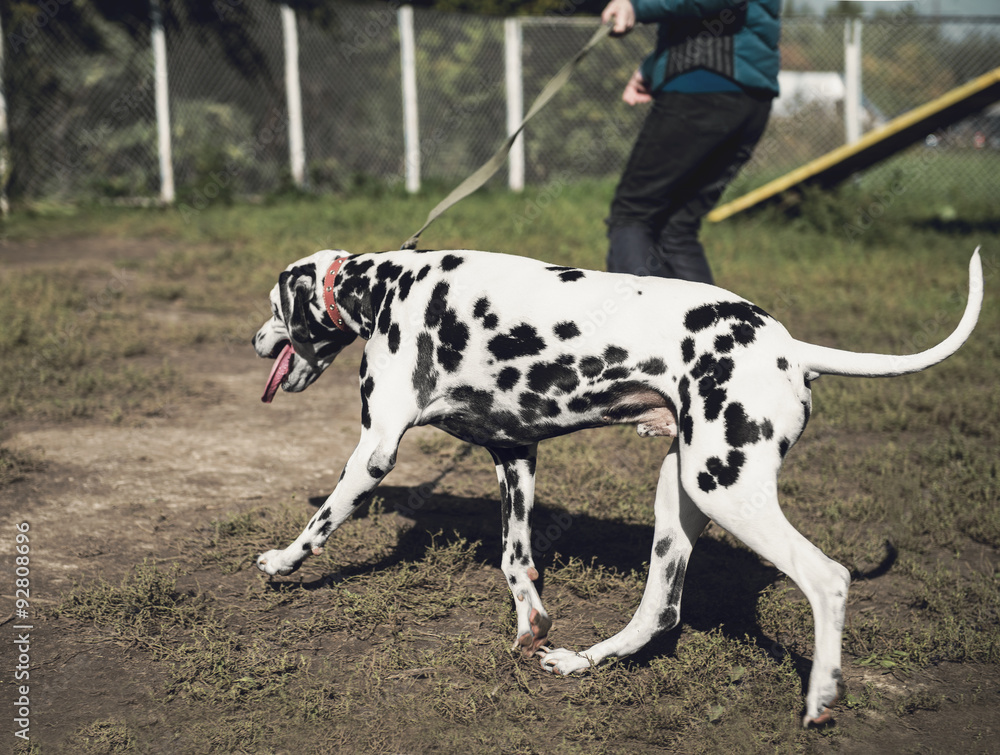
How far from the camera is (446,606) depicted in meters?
3.07

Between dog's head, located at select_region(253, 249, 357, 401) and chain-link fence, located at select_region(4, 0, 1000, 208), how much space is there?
9.58 meters

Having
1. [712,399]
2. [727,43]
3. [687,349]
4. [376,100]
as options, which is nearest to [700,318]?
[687,349]

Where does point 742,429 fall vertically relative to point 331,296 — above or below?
below

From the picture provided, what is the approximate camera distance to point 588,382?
8.25ft

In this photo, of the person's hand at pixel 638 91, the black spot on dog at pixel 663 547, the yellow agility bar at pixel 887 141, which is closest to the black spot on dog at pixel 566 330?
the black spot on dog at pixel 663 547

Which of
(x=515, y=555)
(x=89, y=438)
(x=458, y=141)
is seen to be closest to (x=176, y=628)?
(x=515, y=555)

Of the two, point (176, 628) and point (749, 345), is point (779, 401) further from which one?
point (176, 628)

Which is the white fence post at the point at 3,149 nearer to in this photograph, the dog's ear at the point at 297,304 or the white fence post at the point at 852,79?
the dog's ear at the point at 297,304

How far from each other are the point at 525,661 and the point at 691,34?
2.53 meters

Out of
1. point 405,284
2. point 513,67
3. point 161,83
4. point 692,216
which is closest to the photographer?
point 405,284

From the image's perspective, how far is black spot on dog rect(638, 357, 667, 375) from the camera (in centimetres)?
241

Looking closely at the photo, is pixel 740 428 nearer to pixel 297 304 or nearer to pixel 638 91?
pixel 297 304

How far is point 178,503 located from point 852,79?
1105 cm

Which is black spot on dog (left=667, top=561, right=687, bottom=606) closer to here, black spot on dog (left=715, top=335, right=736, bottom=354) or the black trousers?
black spot on dog (left=715, top=335, right=736, bottom=354)
